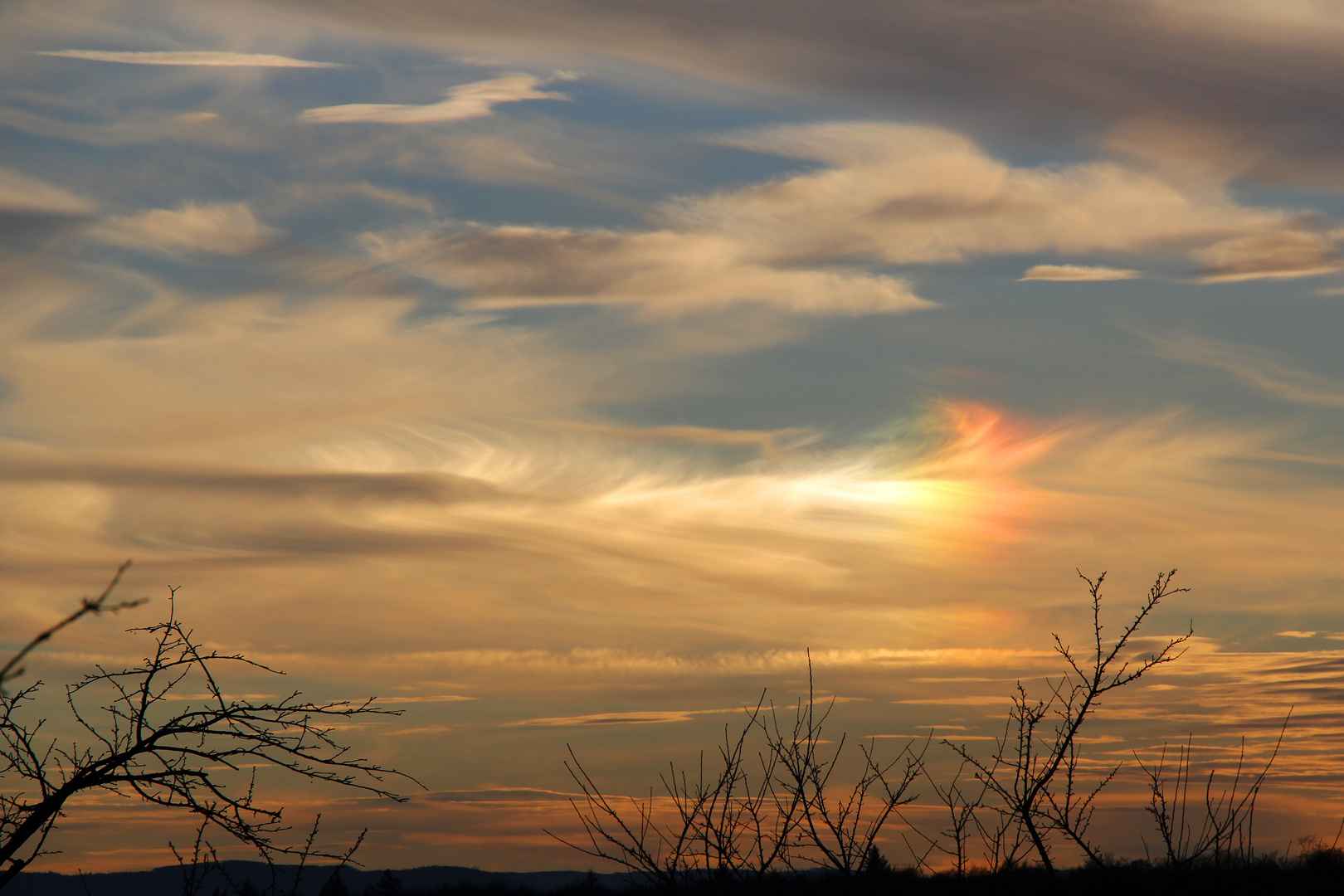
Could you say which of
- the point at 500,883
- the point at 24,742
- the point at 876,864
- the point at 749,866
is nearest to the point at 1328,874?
the point at 876,864

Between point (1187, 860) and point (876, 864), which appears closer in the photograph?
point (1187, 860)

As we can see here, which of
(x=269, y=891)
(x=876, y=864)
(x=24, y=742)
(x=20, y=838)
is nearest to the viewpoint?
(x=20, y=838)

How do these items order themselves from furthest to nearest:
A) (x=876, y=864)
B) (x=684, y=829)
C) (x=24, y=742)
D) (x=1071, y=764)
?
(x=876, y=864)
(x=684, y=829)
(x=1071, y=764)
(x=24, y=742)

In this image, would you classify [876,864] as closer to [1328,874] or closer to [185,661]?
[185,661]

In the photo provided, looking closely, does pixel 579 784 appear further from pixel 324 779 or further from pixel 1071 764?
pixel 1071 764

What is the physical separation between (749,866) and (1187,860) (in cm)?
403

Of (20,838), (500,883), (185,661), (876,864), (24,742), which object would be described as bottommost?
(500,883)

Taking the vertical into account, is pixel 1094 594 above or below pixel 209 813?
above

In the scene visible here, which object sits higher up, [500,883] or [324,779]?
[324,779]

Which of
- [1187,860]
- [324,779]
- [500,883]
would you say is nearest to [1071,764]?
[1187,860]

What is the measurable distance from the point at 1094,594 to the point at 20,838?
9.88m

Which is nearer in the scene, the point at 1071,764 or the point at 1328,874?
the point at 1071,764

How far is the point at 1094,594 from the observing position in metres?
12.0

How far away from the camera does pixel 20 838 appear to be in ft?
25.1
